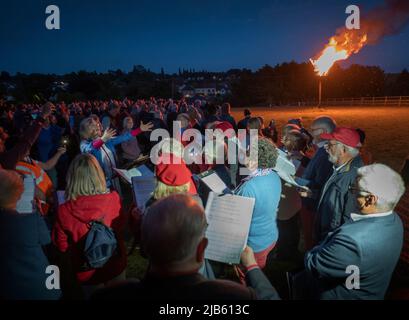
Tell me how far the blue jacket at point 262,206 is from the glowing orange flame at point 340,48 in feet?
53.0

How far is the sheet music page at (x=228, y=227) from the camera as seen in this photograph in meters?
2.51

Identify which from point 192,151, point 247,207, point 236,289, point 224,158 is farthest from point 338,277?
point 192,151

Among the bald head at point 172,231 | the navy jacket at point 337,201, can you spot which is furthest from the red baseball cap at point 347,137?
the bald head at point 172,231

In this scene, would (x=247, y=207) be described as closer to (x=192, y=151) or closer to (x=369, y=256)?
(x=369, y=256)

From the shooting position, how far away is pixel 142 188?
3.36 m

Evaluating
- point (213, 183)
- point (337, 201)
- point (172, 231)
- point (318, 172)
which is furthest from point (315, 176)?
point (172, 231)

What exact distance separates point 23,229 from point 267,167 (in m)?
2.20

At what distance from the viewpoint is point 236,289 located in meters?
1.46

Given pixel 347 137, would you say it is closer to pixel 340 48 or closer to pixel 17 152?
pixel 17 152

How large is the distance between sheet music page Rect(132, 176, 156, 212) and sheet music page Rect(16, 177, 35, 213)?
1121mm

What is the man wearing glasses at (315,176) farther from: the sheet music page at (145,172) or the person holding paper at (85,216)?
the person holding paper at (85,216)

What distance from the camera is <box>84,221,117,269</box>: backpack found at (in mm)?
2451

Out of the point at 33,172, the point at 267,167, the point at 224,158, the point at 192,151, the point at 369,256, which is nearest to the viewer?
the point at 369,256

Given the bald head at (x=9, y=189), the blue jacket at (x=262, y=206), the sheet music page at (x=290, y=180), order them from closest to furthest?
the bald head at (x=9, y=189)
the blue jacket at (x=262, y=206)
the sheet music page at (x=290, y=180)
